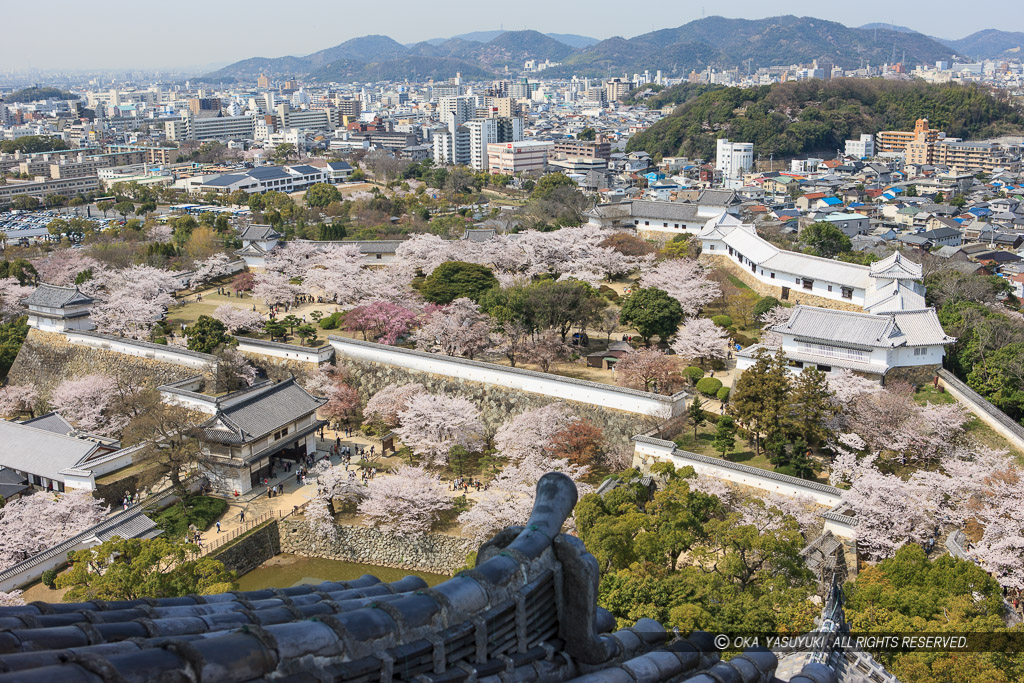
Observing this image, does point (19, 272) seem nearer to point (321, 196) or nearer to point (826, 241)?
point (321, 196)

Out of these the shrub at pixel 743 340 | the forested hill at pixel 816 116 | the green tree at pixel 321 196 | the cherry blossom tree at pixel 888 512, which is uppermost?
the forested hill at pixel 816 116

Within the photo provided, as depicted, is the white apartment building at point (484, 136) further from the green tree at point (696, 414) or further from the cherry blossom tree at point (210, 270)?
the green tree at point (696, 414)

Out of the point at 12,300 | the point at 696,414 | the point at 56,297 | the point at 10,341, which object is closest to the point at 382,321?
the point at 696,414

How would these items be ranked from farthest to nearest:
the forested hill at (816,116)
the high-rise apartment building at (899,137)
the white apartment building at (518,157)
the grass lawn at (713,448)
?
the forested hill at (816,116)
the high-rise apartment building at (899,137)
the white apartment building at (518,157)
the grass lawn at (713,448)

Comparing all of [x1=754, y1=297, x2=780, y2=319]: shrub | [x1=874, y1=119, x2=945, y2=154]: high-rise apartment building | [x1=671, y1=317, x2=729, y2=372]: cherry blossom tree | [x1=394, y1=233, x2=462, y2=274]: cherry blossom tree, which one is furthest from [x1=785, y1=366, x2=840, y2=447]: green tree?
[x1=874, y1=119, x2=945, y2=154]: high-rise apartment building

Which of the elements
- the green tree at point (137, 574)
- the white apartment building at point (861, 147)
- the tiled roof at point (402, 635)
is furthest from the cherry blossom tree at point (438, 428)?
the white apartment building at point (861, 147)

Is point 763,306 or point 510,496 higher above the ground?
point 763,306
